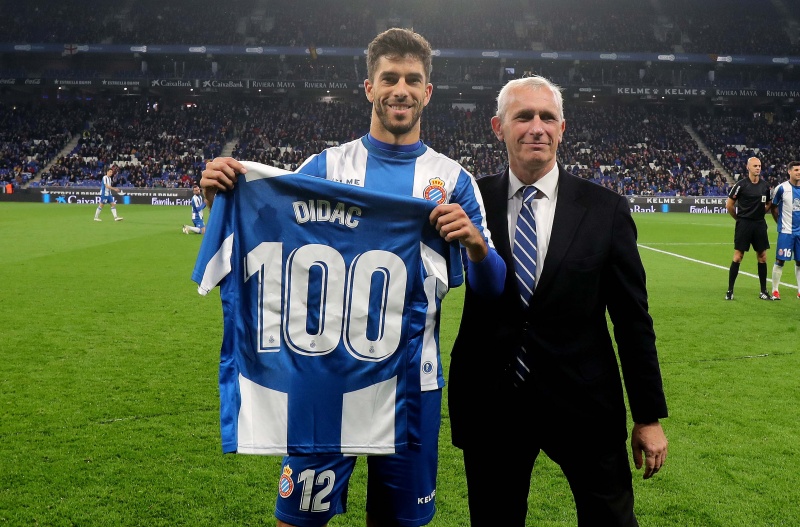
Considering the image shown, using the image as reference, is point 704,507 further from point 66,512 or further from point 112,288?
point 112,288

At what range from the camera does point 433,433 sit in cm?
240

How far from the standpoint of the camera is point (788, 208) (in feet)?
31.8

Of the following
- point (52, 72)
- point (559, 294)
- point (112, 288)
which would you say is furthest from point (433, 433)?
point (52, 72)

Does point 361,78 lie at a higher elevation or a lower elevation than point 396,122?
higher

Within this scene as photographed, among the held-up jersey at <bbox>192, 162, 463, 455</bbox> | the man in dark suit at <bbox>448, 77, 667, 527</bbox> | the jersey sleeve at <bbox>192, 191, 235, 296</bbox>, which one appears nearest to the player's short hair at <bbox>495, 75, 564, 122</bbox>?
the man in dark suit at <bbox>448, 77, 667, 527</bbox>

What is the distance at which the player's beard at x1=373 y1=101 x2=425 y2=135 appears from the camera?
250cm

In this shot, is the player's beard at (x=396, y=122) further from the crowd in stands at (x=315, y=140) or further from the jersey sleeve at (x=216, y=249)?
the crowd in stands at (x=315, y=140)

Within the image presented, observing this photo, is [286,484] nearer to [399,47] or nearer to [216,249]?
[216,249]

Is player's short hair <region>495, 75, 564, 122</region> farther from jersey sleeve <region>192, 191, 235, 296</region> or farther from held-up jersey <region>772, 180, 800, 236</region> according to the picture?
held-up jersey <region>772, 180, 800, 236</region>

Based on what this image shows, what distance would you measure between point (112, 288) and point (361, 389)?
9.12 m

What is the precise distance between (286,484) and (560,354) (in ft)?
3.46

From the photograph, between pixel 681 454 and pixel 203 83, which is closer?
pixel 681 454

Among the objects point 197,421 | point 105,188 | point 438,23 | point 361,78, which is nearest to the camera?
point 197,421

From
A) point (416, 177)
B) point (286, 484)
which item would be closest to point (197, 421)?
point (286, 484)
